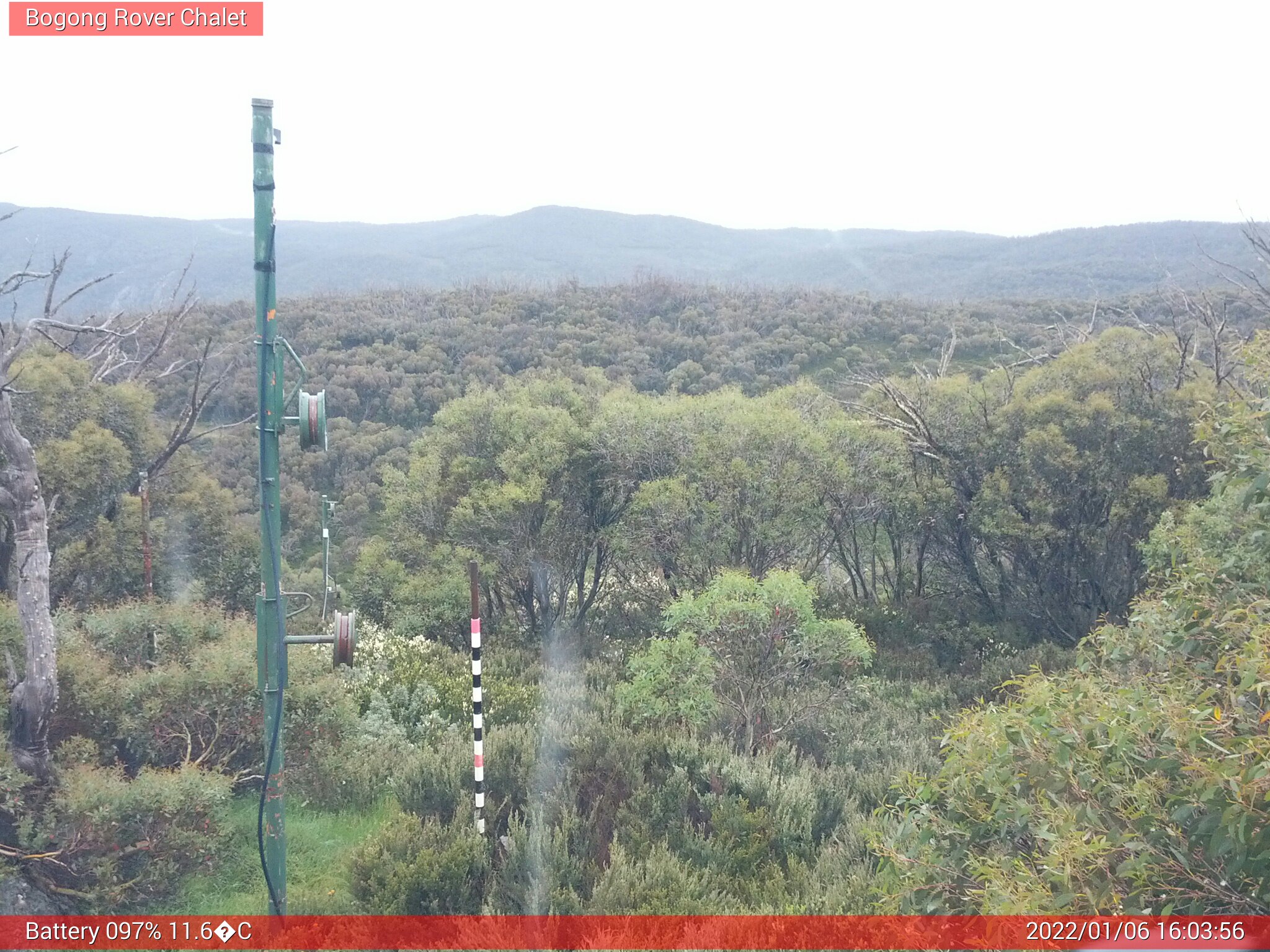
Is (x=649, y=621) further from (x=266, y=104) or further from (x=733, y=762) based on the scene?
(x=266, y=104)

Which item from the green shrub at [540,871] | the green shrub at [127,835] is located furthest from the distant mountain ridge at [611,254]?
the green shrub at [540,871]

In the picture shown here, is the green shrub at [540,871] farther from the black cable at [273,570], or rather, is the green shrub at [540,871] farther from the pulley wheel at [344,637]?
the pulley wheel at [344,637]

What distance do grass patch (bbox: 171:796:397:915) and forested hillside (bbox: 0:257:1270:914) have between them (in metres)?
0.04

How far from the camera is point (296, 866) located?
6.62m

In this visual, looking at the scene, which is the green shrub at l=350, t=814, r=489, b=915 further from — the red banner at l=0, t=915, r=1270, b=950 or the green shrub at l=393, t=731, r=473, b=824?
the green shrub at l=393, t=731, r=473, b=824

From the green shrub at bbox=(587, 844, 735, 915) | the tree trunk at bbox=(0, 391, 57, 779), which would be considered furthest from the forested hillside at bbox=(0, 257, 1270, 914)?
the tree trunk at bbox=(0, 391, 57, 779)

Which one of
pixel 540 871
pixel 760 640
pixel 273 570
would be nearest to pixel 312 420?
pixel 273 570

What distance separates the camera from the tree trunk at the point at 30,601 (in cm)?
634

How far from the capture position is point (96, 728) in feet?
23.8

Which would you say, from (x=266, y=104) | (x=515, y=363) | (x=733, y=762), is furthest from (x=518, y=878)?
(x=515, y=363)

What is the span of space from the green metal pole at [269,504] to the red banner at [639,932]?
46 cm

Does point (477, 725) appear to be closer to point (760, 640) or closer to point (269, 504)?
point (269, 504)

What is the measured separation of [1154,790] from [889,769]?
498 cm

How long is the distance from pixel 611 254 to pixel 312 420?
89672 mm
